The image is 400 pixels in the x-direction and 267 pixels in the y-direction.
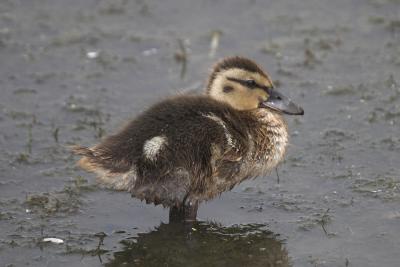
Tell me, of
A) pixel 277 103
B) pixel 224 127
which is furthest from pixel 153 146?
pixel 277 103

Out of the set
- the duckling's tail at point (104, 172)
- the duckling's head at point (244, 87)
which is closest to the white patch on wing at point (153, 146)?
the duckling's tail at point (104, 172)

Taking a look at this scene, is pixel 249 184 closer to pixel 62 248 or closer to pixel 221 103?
pixel 221 103

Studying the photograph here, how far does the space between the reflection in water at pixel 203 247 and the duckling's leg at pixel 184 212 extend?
0.05 meters

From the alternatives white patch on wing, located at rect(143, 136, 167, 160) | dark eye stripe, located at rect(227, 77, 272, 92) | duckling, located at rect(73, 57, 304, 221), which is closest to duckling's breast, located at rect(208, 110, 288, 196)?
duckling, located at rect(73, 57, 304, 221)

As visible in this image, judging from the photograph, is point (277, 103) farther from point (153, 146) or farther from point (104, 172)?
point (104, 172)

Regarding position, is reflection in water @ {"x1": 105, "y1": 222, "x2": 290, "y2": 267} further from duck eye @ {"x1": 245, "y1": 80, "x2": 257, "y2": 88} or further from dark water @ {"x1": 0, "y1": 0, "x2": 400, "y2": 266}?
duck eye @ {"x1": 245, "y1": 80, "x2": 257, "y2": 88}

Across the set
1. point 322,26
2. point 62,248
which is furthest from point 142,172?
point 322,26

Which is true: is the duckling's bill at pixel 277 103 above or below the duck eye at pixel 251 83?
below

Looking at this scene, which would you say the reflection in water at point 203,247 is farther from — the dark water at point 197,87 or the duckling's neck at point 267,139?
the duckling's neck at point 267,139

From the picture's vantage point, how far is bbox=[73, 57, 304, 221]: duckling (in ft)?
18.6

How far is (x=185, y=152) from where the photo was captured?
224 inches

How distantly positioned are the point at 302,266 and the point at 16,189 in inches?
90.2

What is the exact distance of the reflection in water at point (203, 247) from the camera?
580cm

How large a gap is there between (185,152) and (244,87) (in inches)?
35.6
